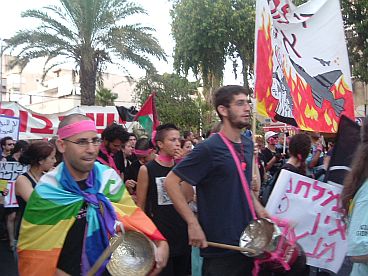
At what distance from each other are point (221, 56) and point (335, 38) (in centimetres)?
2269

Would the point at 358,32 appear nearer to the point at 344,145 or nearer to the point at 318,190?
the point at 318,190

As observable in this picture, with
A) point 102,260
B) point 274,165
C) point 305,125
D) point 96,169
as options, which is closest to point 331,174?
point 305,125

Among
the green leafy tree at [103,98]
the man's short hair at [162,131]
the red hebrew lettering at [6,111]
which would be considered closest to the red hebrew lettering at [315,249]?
the man's short hair at [162,131]

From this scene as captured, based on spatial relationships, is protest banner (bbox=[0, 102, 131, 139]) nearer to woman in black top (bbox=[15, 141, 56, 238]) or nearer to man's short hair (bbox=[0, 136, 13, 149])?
man's short hair (bbox=[0, 136, 13, 149])

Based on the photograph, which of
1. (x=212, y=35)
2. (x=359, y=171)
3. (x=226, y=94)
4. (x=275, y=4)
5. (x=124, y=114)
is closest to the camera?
(x=359, y=171)

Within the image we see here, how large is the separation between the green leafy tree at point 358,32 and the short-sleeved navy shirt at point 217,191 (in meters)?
18.7

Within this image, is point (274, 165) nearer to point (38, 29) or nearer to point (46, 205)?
point (46, 205)

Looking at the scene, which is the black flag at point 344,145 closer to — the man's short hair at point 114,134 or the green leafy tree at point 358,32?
the man's short hair at point 114,134

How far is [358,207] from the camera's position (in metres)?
2.68

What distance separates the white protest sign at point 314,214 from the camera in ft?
14.5

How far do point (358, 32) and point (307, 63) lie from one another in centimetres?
1720

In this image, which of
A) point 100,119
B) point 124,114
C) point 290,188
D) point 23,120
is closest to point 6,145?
point 23,120

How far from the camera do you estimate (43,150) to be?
17.1ft

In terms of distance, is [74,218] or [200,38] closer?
[74,218]
